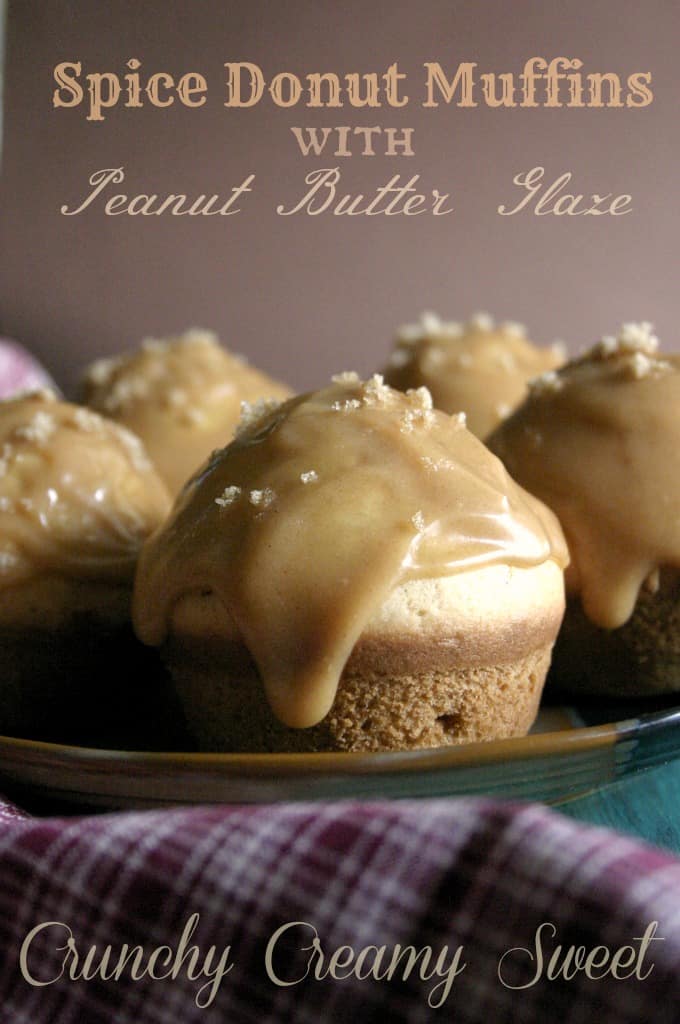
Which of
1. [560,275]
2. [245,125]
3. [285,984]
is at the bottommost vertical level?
[285,984]

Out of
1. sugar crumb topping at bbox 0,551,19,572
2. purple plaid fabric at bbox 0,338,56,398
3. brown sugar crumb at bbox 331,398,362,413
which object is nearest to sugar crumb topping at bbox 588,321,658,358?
brown sugar crumb at bbox 331,398,362,413

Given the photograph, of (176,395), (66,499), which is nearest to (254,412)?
(66,499)

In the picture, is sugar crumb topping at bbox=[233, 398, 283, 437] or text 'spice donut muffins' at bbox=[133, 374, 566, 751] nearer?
text 'spice donut muffins' at bbox=[133, 374, 566, 751]

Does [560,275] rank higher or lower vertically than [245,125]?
lower

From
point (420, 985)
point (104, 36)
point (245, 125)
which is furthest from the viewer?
point (245, 125)

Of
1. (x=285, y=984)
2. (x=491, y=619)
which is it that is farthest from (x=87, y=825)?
(x=491, y=619)

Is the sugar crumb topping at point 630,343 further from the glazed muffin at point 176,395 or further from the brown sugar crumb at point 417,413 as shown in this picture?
the glazed muffin at point 176,395

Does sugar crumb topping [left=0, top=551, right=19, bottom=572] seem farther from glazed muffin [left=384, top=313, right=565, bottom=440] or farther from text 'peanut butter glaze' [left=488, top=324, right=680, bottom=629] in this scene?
glazed muffin [left=384, top=313, right=565, bottom=440]

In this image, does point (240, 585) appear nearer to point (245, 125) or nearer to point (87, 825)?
point (87, 825)
